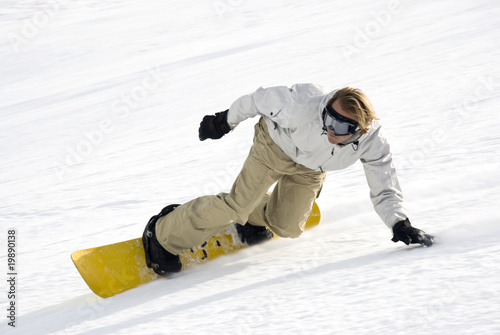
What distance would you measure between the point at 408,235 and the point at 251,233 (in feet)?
3.55

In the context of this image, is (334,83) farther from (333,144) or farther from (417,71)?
(333,144)

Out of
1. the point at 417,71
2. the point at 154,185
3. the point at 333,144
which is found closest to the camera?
the point at 333,144

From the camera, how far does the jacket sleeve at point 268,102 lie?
2840 mm

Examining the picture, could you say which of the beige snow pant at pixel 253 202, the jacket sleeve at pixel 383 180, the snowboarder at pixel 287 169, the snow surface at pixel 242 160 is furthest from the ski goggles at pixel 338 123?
the snow surface at pixel 242 160

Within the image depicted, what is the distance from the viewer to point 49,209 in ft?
15.3

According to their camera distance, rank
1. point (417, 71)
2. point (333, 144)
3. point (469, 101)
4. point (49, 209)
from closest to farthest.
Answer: point (333, 144) → point (49, 209) → point (469, 101) → point (417, 71)

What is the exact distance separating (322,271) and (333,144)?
0.62m

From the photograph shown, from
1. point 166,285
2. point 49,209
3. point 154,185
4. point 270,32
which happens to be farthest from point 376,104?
point 270,32

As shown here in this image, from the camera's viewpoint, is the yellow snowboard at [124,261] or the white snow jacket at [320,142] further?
the yellow snowboard at [124,261]

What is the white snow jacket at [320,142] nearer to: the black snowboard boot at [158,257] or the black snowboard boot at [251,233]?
the black snowboard boot at [251,233]

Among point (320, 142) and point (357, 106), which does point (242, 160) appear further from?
point (357, 106)

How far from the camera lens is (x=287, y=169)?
3104 mm

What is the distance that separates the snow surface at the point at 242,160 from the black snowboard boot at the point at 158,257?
0.23ft

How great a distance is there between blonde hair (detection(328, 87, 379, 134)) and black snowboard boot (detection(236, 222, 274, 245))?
1190mm
